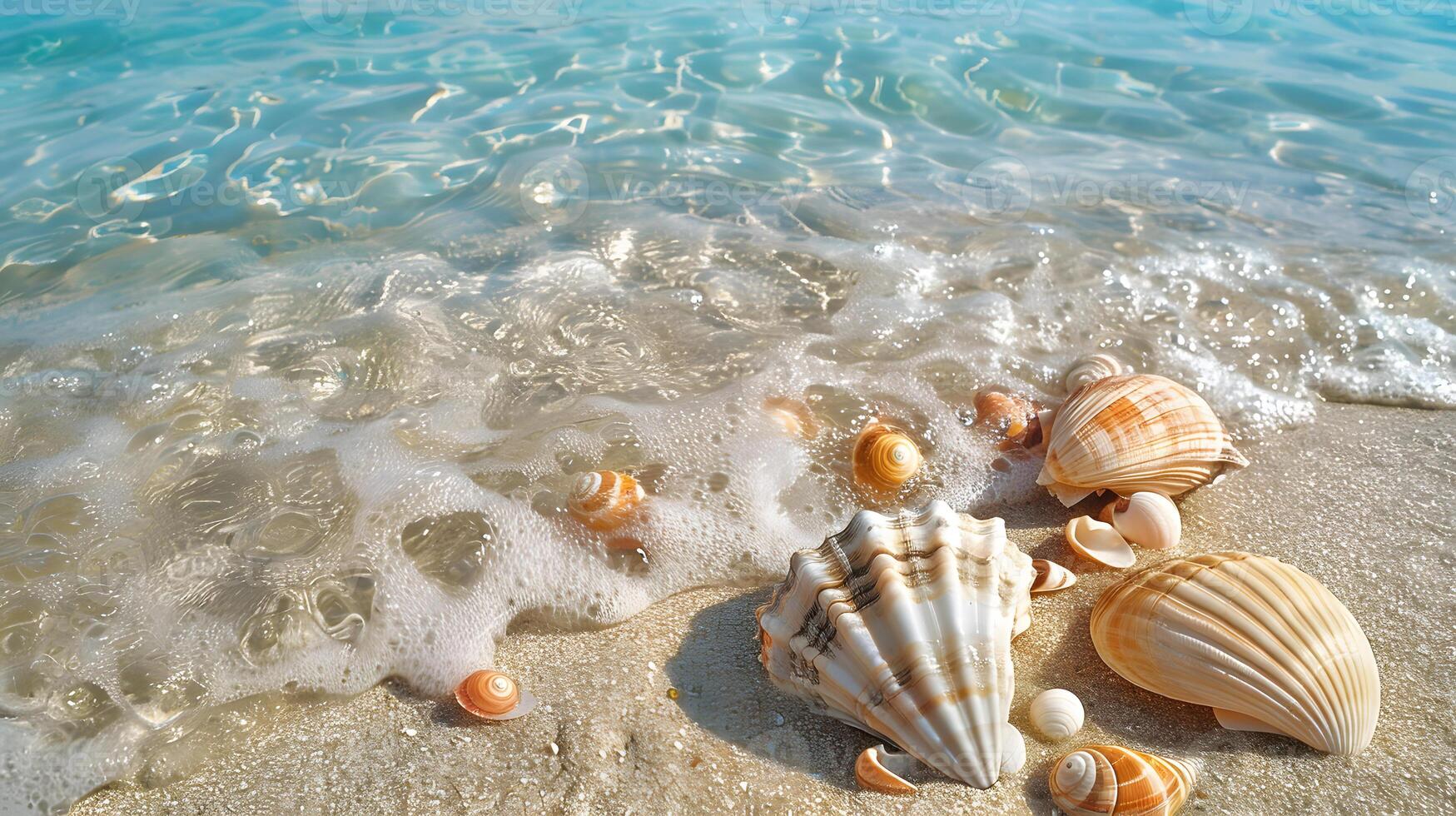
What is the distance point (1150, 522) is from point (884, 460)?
80cm

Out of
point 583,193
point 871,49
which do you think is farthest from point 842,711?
point 871,49

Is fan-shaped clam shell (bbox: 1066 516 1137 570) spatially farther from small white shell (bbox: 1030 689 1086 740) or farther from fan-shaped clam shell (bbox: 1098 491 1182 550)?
small white shell (bbox: 1030 689 1086 740)

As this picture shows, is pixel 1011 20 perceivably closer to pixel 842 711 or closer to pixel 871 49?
pixel 871 49

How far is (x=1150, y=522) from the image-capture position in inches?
98.7

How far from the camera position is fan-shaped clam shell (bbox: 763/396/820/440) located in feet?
10.2

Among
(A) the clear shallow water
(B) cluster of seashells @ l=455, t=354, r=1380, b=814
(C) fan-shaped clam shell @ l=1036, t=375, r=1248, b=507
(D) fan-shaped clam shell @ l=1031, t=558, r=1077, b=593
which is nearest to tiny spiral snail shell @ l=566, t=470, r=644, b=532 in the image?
(A) the clear shallow water

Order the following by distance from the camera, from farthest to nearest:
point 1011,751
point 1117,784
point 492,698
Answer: point 492,698
point 1011,751
point 1117,784

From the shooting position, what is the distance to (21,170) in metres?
4.99

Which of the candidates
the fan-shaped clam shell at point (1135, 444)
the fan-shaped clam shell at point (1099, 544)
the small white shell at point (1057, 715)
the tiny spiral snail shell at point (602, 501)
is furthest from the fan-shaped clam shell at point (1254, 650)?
the tiny spiral snail shell at point (602, 501)

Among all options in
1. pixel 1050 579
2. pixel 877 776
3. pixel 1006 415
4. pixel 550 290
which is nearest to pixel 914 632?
pixel 877 776

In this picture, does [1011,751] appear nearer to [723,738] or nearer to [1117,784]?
[1117,784]

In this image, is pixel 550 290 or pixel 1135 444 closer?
pixel 1135 444

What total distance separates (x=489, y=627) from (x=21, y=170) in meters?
4.72

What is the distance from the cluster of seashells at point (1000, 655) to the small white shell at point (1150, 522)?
1.13ft
